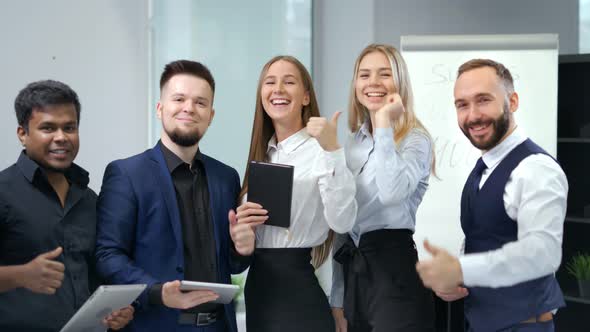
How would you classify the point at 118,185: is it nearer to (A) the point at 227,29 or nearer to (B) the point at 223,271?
(B) the point at 223,271

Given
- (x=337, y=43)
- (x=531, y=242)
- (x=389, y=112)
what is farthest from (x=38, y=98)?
(x=337, y=43)

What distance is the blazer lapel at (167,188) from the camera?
2385 mm

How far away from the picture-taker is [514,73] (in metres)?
4.64

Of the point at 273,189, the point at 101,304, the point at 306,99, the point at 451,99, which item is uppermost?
the point at 451,99

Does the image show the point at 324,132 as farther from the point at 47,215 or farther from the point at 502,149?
the point at 47,215

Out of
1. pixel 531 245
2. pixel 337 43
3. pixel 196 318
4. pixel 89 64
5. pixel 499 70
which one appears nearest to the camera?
pixel 531 245

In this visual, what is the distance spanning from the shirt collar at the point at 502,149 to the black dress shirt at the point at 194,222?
999mm

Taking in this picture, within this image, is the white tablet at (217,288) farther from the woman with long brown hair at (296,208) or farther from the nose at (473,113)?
the nose at (473,113)

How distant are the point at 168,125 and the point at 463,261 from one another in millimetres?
1165

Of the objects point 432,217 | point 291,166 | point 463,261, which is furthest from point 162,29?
point 463,261

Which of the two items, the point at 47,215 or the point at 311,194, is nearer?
the point at 47,215

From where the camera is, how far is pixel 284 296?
2.50 metres

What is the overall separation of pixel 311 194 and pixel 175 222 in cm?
53

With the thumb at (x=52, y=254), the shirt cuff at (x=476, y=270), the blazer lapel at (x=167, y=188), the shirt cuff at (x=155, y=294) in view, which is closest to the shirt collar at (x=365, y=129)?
the blazer lapel at (x=167, y=188)
